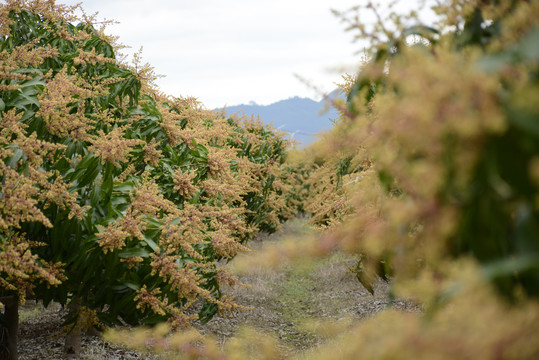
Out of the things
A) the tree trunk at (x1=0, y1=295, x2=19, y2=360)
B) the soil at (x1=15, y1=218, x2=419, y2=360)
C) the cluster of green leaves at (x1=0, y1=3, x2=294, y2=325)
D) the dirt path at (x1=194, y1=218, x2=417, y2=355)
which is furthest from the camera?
the dirt path at (x1=194, y1=218, x2=417, y2=355)

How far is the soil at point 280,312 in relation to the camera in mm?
A: 5957

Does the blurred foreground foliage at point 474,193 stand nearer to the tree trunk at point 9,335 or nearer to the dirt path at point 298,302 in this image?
the tree trunk at point 9,335

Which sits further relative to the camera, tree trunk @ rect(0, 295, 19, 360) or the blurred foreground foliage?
tree trunk @ rect(0, 295, 19, 360)

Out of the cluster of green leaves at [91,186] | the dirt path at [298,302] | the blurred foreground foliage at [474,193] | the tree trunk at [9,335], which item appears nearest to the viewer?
the blurred foreground foliage at [474,193]

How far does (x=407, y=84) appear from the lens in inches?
35.5

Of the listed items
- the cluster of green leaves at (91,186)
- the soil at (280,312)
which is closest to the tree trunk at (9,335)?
the soil at (280,312)

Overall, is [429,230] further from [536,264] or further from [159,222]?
[159,222]

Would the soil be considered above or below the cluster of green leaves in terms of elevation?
below

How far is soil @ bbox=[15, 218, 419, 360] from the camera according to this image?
5957mm

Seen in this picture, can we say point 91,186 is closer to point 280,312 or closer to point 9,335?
point 9,335

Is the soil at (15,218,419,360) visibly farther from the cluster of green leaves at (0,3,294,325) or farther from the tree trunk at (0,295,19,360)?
the cluster of green leaves at (0,3,294,325)

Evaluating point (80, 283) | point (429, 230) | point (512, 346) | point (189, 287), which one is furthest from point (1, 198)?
point (512, 346)

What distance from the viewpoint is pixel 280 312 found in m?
9.08

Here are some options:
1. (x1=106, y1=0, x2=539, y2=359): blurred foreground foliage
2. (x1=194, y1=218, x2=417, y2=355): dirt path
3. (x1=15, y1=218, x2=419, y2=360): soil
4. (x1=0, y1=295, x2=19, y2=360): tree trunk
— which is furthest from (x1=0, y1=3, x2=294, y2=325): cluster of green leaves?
(x1=194, y1=218, x2=417, y2=355): dirt path
